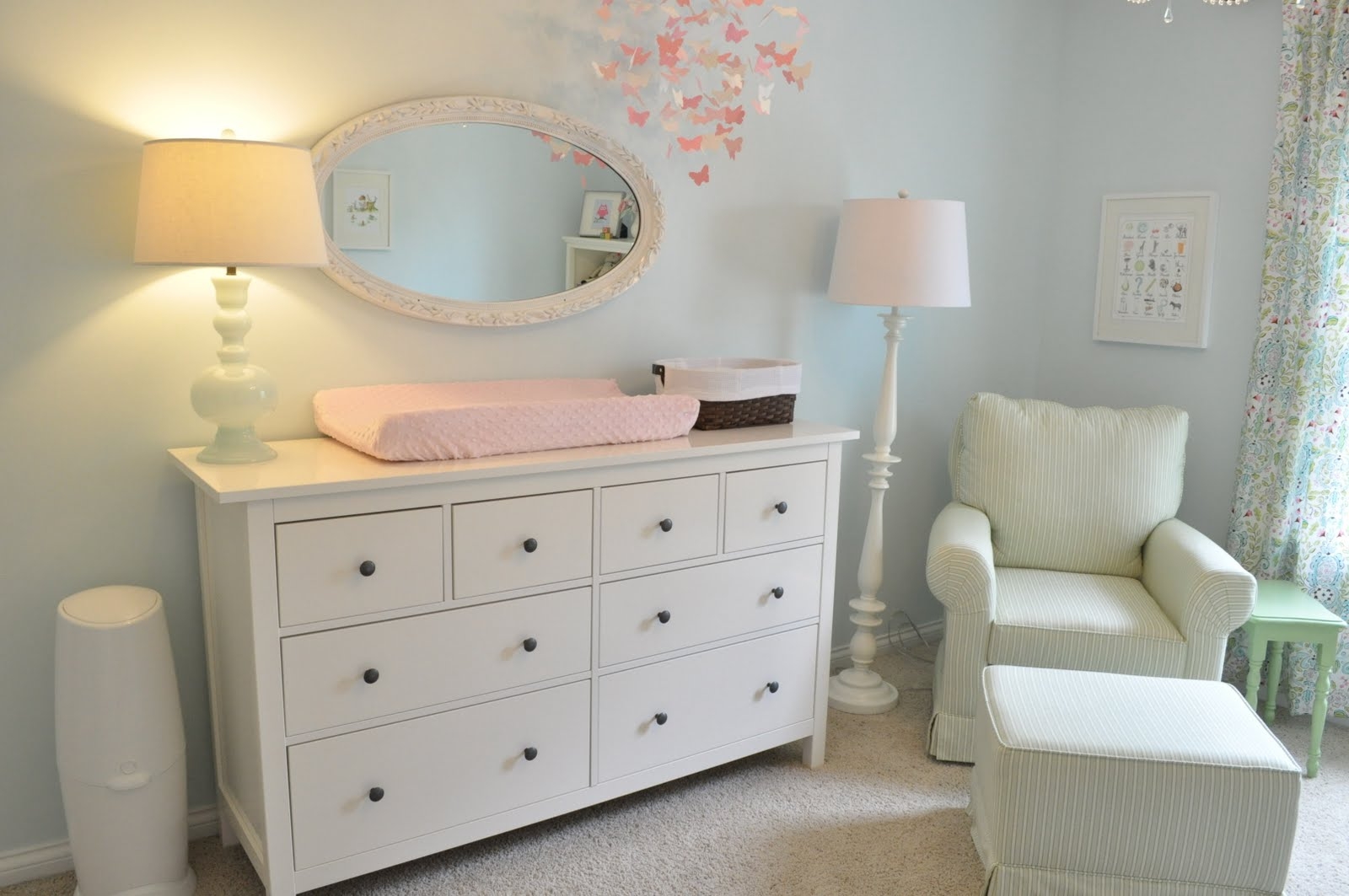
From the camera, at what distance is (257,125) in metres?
2.16

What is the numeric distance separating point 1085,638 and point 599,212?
161 centimetres

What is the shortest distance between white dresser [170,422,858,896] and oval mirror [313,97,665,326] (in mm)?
444

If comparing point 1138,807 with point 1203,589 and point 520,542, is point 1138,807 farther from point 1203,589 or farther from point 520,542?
point 520,542

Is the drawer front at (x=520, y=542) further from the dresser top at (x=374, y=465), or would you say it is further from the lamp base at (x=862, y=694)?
the lamp base at (x=862, y=694)

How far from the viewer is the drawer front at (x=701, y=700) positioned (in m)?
2.37

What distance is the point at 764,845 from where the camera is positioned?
7.85 ft

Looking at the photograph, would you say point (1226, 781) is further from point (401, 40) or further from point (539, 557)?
point (401, 40)

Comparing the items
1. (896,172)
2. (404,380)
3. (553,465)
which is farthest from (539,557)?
(896,172)

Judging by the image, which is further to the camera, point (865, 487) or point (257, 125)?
point (865, 487)

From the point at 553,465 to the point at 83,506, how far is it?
93 cm

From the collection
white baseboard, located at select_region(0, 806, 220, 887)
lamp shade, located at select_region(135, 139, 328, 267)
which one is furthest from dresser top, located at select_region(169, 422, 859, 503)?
white baseboard, located at select_region(0, 806, 220, 887)

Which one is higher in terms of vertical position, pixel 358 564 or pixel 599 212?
pixel 599 212

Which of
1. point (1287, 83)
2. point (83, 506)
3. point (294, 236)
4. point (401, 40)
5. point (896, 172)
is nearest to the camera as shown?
point (294, 236)

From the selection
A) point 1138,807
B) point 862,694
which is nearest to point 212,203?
point 1138,807
